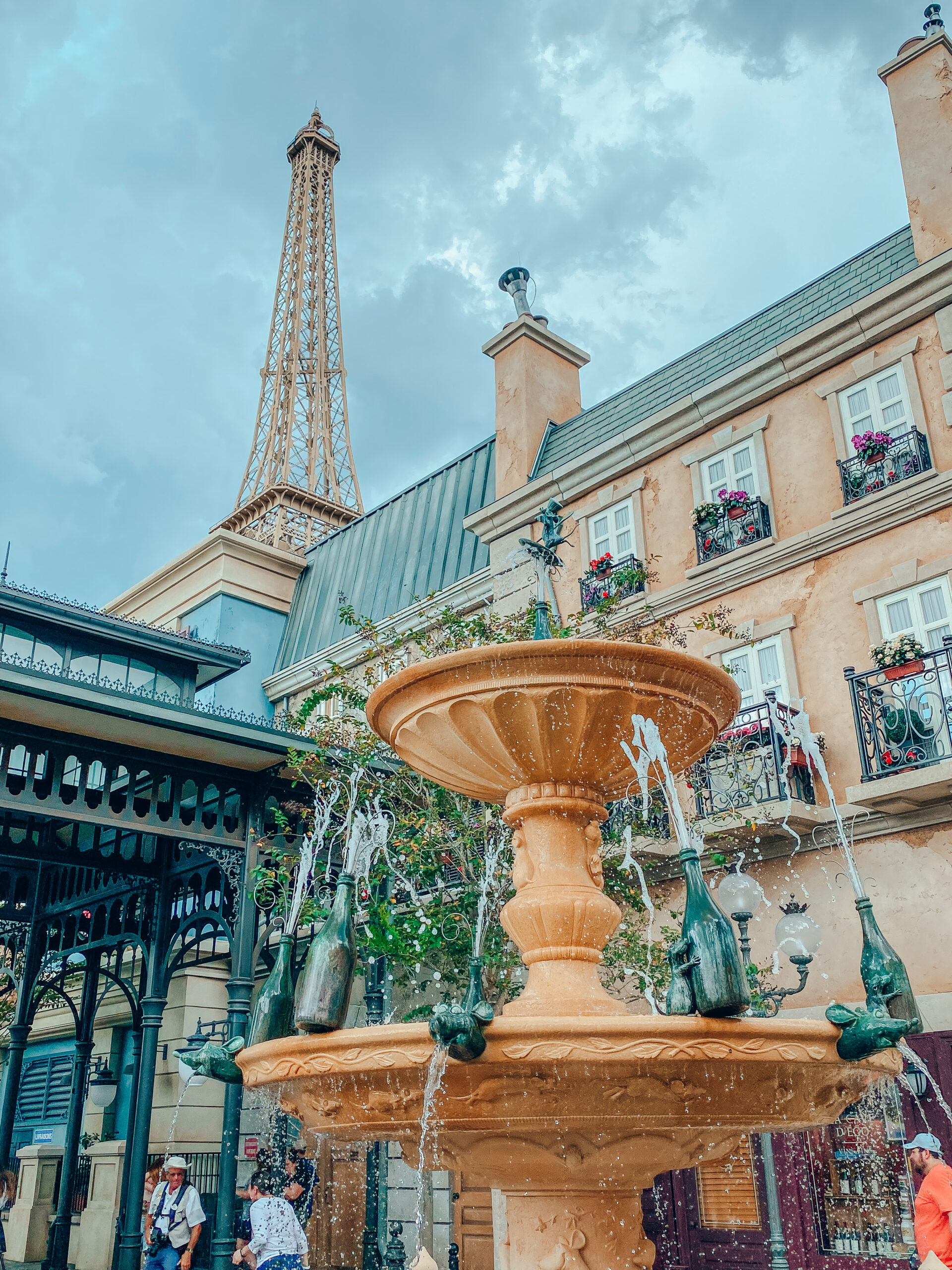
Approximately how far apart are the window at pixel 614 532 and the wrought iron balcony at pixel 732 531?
1.28 metres

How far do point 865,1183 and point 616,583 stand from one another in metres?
8.37

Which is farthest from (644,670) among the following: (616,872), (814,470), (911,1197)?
(814,470)

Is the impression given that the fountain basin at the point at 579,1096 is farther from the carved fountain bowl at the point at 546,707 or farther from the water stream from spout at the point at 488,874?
the water stream from spout at the point at 488,874

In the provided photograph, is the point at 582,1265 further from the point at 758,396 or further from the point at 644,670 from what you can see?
the point at 758,396

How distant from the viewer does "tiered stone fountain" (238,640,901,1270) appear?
4078 millimetres

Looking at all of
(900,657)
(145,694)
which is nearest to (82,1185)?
(145,694)

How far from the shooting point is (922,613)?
12.8 meters

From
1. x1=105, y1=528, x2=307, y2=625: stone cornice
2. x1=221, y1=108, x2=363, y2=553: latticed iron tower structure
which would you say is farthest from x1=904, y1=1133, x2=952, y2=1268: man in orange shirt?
x1=221, y1=108, x2=363, y2=553: latticed iron tower structure

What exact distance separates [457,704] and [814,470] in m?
10.3

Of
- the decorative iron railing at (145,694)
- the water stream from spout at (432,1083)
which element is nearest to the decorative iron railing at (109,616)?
the decorative iron railing at (145,694)

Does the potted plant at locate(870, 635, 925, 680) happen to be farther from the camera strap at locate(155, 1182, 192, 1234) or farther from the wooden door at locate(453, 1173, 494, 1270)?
the camera strap at locate(155, 1182, 192, 1234)

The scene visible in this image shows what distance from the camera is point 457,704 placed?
218 inches

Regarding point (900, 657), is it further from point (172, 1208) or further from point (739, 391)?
point (172, 1208)

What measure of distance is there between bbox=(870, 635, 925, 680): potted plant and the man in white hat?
9.12 meters
